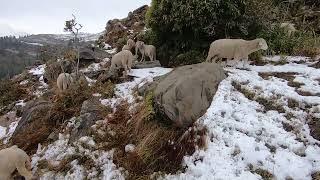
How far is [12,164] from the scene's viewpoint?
772 cm

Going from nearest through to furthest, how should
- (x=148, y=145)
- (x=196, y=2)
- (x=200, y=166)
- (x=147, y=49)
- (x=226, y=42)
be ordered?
(x=200, y=166)
(x=148, y=145)
(x=226, y=42)
(x=196, y=2)
(x=147, y=49)

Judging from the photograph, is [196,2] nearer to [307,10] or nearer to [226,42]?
[226,42]

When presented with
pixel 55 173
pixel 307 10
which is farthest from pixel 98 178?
pixel 307 10

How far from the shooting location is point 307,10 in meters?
15.6

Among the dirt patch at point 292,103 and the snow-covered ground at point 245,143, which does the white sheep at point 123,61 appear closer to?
the snow-covered ground at point 245,143

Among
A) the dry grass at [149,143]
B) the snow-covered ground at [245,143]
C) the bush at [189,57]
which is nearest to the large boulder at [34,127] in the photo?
the snow-covered ground at [245,143]

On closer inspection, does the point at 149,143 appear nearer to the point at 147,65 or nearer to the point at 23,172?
the point at 23,172

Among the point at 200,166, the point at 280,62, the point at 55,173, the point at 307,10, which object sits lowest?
the point at 55,173

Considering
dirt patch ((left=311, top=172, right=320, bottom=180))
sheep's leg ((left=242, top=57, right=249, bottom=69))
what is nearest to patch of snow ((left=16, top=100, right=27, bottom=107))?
sheep's leg ((left=242, top=57, right=249, bottom=69))

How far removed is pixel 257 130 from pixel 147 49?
632 centimetres

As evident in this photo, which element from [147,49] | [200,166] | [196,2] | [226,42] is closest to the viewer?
[200,166]

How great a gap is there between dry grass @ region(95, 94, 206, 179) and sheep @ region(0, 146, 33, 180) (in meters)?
1.50

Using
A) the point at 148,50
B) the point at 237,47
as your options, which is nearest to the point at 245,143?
the point at 237,47

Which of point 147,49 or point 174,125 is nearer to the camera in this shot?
point 174,125
